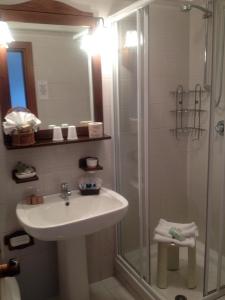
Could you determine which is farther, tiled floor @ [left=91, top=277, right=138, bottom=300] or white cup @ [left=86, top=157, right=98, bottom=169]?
tiled floor @ [left=91, top=277, right=138, bottom=300]

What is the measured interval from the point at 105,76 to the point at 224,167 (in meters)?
1.02

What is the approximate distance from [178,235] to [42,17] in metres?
1.71

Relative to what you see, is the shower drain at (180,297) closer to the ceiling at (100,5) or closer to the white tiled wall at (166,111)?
the white tiled wall at (166,111)

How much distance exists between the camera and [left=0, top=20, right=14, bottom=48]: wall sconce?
1.65 meters

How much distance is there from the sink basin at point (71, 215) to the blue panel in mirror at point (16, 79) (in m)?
0.66

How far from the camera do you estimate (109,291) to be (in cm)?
221

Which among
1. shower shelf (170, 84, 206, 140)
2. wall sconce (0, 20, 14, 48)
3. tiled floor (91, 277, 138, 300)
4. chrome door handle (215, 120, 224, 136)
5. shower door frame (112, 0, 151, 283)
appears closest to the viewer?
wall sconce (0, 20, 14, 48)

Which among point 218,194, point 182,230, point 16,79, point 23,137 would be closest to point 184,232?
point 182,230

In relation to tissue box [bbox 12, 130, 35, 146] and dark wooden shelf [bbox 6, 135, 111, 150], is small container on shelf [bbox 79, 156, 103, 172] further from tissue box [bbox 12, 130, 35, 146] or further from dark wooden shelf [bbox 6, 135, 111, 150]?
tissue box [bbox 12, 130, 35, 146]

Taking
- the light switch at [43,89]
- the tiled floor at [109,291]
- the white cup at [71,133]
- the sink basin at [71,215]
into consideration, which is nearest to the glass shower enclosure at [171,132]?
the tiled floor at [109,291]

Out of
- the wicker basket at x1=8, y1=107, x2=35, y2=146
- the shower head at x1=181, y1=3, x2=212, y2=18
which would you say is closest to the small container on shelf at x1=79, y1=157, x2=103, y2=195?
the wicker basket at x1=8, y1=107, x2=35, y2=146

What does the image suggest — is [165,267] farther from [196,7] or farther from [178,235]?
[196,7]

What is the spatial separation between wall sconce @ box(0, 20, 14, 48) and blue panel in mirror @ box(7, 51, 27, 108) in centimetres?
6

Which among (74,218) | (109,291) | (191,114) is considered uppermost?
(191,114)
